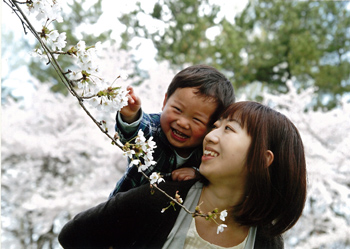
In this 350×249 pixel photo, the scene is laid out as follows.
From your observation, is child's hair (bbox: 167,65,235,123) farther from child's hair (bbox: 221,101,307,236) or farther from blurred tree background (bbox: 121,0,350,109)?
blurred tree background (bbox: 121,0,350,109)

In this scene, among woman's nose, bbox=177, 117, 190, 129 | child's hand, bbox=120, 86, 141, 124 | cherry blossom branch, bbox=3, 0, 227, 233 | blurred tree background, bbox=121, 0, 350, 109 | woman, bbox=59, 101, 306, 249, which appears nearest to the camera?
cherry blossom branch, bbox=3, 0, 227, 233

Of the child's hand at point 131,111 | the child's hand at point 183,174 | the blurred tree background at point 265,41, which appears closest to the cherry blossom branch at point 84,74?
the child's hand at point 131,111

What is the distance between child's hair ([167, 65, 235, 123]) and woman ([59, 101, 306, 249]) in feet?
0.47

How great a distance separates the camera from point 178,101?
1342mm

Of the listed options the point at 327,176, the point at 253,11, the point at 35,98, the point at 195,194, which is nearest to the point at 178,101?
the point at 195,194

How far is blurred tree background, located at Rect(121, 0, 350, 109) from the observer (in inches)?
257

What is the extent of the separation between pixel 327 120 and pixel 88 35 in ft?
12.3

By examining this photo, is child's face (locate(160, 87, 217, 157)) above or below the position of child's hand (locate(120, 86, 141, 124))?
below

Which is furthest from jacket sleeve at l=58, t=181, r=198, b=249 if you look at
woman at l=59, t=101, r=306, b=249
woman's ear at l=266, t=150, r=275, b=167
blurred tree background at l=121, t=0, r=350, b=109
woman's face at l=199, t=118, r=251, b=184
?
blurred tree background at l=121, t=0, r=350, b=109

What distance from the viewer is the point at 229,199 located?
1.23 meters

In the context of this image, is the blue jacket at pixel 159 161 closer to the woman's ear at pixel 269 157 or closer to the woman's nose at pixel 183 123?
the woman's nose at pixel 183 123

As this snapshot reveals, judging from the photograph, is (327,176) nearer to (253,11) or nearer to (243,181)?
(243,181)

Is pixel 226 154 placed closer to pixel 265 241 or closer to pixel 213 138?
pixel 213 138

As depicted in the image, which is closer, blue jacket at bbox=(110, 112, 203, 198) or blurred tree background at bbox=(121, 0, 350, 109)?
blue jacket at bbox=(110, 112, 203, 198)
